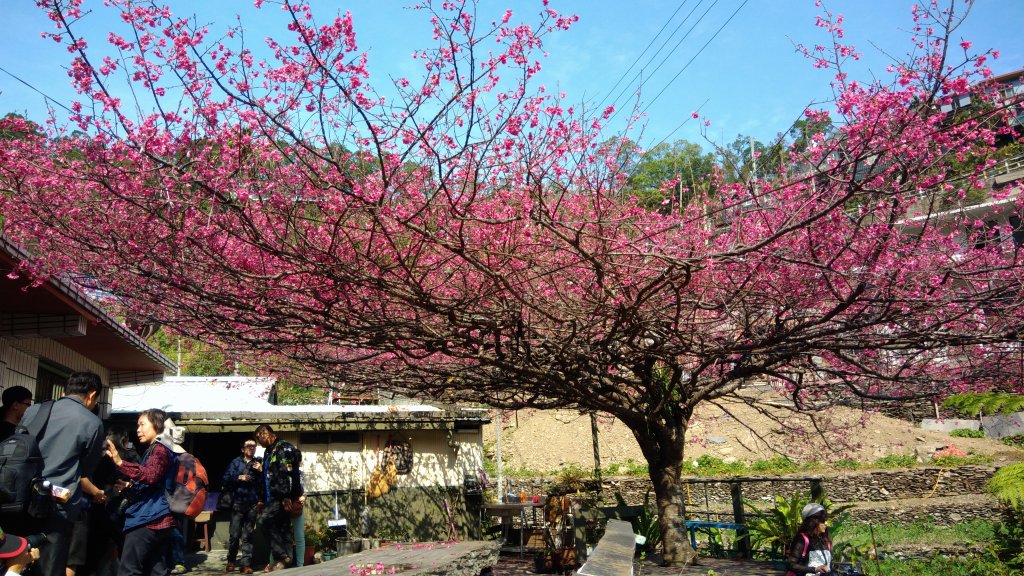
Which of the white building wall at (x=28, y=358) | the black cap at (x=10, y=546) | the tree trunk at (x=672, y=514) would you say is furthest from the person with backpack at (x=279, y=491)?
the tree trunk at (x=672, y=514)

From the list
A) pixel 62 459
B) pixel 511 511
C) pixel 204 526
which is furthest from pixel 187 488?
pixel 511 511

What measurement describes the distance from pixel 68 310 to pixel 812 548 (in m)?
8.07

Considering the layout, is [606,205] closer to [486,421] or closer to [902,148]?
[902,148]

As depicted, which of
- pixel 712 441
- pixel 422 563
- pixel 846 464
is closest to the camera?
pixel 422 563

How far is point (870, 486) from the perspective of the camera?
24531 mm

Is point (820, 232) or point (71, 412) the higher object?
point (820, 232)

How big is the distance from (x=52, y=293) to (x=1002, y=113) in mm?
8493

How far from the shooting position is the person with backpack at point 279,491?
28.0 ft

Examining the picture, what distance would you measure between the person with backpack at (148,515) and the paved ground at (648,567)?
4.94m

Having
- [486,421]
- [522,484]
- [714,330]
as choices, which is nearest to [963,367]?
[714,330]

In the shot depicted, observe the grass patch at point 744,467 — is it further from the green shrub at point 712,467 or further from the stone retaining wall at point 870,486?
the stone retaining wall at point 870,486

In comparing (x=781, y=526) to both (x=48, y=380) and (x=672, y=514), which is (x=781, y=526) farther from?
(x=48, y=380)

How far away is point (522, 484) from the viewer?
2661 centimetres

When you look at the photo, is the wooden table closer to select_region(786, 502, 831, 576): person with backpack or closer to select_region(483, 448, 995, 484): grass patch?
select_region(786, 502, 831, 576): person with backpack
